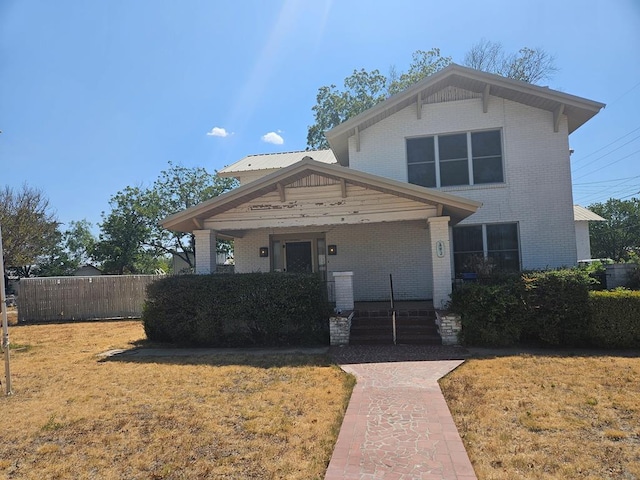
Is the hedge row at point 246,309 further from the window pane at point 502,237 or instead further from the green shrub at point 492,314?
the window pane at point 502,237

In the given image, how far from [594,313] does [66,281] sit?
18.3 meters

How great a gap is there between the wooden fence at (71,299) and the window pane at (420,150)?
37.2 ft

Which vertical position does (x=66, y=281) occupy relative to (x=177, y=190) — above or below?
below

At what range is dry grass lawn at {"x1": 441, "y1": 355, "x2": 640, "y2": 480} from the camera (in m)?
3.61

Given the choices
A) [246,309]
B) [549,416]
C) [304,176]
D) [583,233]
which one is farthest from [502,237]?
[583,233]

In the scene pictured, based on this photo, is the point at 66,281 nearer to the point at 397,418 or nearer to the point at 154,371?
the point at 154,371

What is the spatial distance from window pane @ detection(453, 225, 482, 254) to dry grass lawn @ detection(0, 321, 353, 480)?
638cm

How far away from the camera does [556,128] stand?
11648 millimetres

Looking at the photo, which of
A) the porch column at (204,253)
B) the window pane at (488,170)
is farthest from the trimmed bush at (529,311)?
the porch column at (204,253)

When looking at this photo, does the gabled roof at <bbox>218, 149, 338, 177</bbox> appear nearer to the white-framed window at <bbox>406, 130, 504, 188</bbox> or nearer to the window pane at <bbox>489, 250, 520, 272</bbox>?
the white-framed window at <bbox>406, 130, 504, 188</bbox>


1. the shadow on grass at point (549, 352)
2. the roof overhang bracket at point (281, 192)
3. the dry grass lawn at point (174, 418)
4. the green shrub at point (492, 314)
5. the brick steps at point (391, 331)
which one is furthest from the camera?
the roof overhang bracket at point (281, 192)

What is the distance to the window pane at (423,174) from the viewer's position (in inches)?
486

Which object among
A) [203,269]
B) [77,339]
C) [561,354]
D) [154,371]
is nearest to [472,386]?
[561,354]

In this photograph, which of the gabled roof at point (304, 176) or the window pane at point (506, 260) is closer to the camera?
the gabled roof at point (304, 176)
